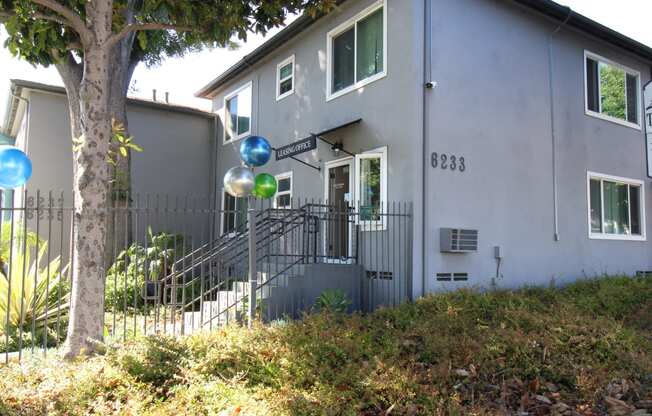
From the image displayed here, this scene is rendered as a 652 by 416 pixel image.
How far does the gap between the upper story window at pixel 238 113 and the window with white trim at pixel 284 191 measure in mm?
2401

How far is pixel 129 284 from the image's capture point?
35.3 feet

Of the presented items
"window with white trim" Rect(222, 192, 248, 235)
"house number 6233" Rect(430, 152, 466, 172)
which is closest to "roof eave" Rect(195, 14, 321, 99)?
"window with white trim" Rect(222, 192, 248, 235)

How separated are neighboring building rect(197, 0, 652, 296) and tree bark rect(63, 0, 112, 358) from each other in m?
4.18

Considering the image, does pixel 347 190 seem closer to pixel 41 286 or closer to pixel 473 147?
pixel 473 147

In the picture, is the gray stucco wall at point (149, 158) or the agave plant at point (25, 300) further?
the gray stucco wall at point (149, 158)

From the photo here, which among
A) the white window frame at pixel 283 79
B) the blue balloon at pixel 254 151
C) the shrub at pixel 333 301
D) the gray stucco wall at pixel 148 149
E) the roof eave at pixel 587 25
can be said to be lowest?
the shrub at pixel 333 301

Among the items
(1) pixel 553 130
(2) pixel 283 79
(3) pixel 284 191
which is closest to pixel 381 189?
(3) pixel 284 191

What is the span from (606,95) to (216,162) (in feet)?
36.8

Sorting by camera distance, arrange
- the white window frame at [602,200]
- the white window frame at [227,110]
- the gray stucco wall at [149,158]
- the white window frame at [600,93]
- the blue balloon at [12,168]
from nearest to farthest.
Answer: the blue balloon at [12,168], the white window frame at [602,200], the white window frame at [600,93], the gray stucco wall at [149,158], the white window frame at [227,110]

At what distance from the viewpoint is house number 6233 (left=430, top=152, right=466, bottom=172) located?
29.9ft

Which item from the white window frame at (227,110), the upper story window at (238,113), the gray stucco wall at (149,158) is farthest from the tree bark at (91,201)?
the upper story window at (238,113)

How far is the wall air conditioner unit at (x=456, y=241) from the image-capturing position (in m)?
8.98

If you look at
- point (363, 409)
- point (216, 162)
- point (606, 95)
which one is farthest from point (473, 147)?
point (216, 162)

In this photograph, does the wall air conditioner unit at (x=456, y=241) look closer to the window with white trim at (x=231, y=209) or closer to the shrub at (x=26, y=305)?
the shrub at (x=26, y=305)
